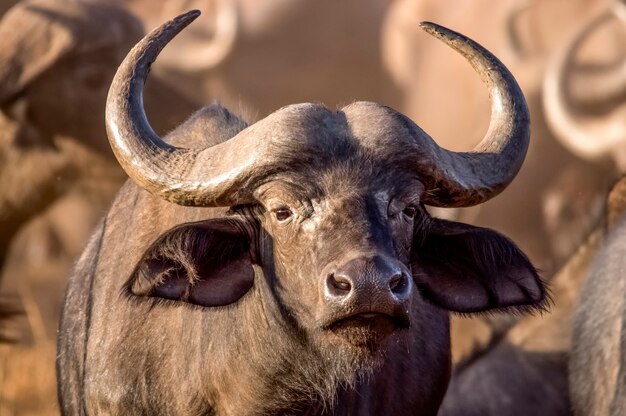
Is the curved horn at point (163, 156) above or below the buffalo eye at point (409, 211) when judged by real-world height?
above

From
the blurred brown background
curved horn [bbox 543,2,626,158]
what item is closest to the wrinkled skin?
the blurred brown background

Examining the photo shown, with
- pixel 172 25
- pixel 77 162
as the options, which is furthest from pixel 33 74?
pixel 172 25

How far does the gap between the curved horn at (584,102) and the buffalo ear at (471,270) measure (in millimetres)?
7212

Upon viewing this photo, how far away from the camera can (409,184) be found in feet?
15.3

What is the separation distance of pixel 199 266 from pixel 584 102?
Result: 27.2 ft

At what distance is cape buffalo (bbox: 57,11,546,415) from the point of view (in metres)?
4.50

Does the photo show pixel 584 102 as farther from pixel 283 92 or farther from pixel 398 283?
pixel 398 283

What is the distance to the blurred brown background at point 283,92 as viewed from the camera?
9.02 metres

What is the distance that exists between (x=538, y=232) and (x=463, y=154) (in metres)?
7.22

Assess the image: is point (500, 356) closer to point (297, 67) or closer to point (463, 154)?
point (463, 154)

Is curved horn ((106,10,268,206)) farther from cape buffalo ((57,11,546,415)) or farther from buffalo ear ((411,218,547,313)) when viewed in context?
buffalo ear ((411,218,547,313))

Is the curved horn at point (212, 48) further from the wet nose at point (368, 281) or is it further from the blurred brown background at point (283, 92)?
the wet nose at point (368, 281)

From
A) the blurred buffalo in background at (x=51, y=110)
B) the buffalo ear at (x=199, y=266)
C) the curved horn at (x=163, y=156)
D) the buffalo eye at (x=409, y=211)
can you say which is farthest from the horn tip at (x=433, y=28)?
the blurred buffalo in background at (x=51, y=110)

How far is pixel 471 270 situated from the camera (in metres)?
5.05
